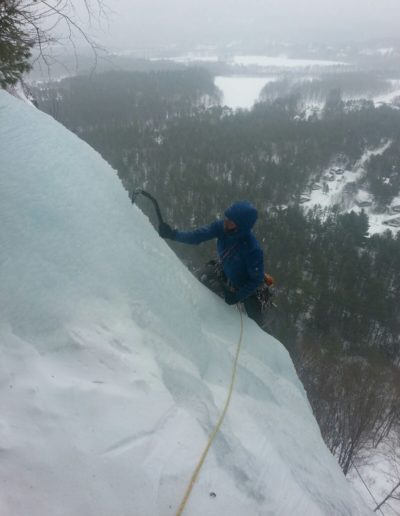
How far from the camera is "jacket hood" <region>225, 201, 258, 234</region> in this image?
412 cm

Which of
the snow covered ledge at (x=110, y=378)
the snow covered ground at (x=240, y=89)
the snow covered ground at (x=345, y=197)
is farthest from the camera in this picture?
the snow covered ground at (x=240, y=89)

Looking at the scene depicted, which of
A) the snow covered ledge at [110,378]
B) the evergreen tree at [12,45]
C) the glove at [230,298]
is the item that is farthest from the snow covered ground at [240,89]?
the snow covered ledge at [110,378]

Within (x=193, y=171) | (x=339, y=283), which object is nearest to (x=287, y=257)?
(x=339, y=283)

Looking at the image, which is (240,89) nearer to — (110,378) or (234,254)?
(234,254)

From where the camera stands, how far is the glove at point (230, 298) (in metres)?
4.45

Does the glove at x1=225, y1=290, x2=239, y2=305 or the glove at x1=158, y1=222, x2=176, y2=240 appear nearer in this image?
the glove at x1=158, y1=222, x2=176, y2=240

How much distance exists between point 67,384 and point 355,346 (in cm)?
3659

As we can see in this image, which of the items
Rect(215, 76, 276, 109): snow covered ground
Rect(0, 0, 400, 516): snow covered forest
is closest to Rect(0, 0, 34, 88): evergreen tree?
Rect(0, 0, 400, 516): snow covered forest

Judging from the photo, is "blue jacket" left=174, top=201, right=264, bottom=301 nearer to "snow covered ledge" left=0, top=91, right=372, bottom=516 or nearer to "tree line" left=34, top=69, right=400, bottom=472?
"snow covered ledge" left=0, top=91, right=372, bottom=516

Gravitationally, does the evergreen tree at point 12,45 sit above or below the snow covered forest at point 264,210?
above

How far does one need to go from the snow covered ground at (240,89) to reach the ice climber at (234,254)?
115894mm

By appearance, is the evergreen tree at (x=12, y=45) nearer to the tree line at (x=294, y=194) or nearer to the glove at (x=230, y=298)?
the tree line at (x=294, y=194)

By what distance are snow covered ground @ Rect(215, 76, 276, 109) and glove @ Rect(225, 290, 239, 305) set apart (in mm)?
116185

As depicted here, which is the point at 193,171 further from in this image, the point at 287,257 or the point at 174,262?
the point at 174,262
